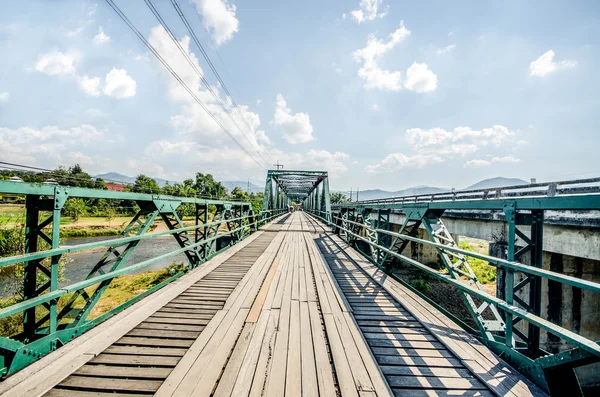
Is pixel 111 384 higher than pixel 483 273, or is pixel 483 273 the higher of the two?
pixel 111 384

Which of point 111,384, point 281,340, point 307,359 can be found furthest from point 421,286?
point 111,384

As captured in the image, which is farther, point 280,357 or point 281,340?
point 281,340

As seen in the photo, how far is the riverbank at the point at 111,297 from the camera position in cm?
1132

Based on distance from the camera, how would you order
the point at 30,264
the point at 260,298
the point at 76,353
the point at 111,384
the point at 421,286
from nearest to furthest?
1. the point at 111,384
2. the point at 76,353
3. the point at 30,264
4. the point at 260,298
5. the point at 421,286

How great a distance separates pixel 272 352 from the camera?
2.71 metres

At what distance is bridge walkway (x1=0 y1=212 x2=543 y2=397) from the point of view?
223 centimetres

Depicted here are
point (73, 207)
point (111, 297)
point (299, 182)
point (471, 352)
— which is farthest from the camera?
point (299, 182)

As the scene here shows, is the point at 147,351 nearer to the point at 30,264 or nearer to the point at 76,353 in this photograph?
the point at 76,353

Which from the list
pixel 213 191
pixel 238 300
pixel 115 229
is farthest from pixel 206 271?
pixel 213 191

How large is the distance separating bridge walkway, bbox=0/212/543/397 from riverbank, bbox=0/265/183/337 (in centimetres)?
1302

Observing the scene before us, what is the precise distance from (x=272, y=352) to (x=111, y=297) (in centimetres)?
1807

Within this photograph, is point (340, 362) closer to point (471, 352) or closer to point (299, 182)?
point (471, 352)

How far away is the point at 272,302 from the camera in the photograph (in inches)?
161

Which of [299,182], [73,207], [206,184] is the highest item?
[206,184]
